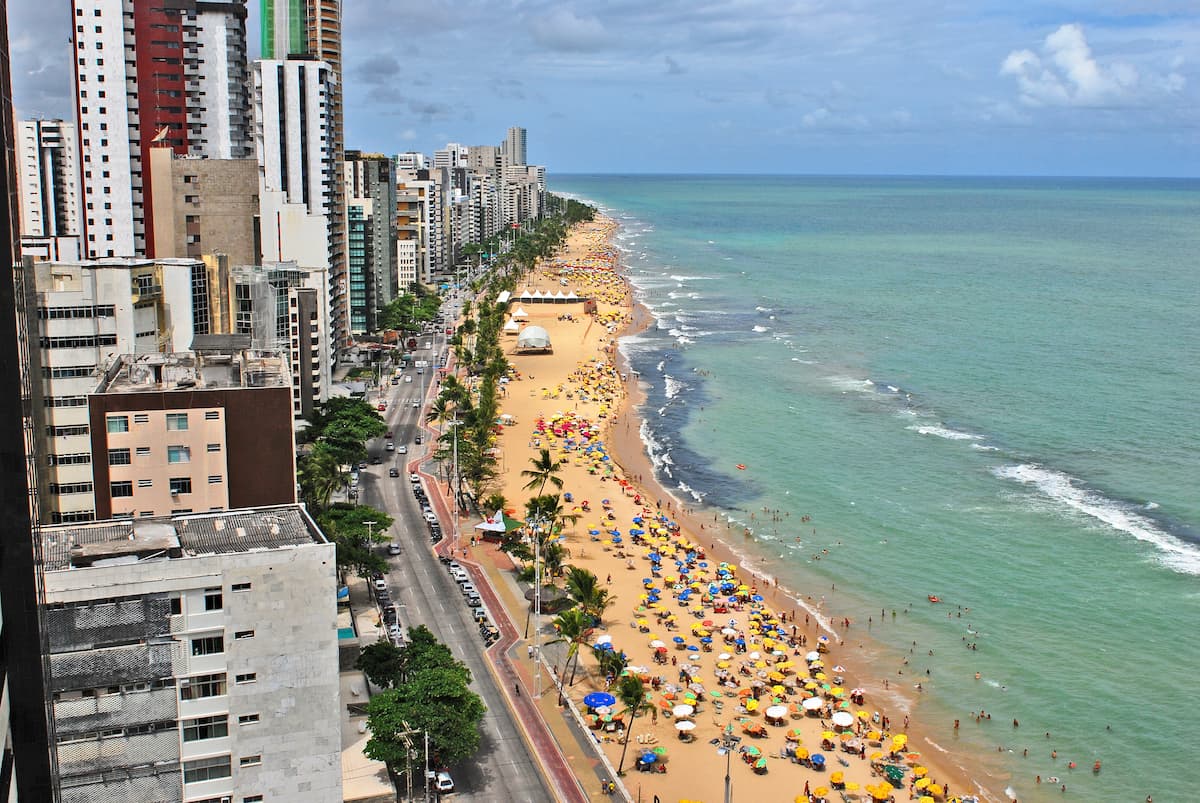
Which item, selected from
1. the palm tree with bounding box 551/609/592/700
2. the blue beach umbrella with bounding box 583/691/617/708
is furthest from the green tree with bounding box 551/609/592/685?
the blue beach umbrella with bounding box 583/691/617/708

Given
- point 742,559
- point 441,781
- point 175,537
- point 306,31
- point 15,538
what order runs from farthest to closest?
point 306,31 < point 742,559 < point 441,781 < point 175,537 < point 15,538

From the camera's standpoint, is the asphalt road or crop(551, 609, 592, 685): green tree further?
crop(551, 609, 592, 685): green tree

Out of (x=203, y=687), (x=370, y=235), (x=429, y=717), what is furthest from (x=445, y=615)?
(x=370, y=235)

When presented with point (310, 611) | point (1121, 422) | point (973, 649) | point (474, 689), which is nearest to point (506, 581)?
point (474, 689)

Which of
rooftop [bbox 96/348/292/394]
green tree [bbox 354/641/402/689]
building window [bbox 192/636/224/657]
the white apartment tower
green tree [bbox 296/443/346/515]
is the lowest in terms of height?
green tree [bbox 354/641/402/689]

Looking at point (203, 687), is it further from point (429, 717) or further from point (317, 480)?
point (317, 480)

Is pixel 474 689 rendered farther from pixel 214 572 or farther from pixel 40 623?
pixel 40 623

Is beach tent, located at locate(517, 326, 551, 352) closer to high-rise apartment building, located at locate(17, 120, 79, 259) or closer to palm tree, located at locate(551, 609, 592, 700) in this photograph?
high-rise apartment building, located at locate(17, 120, 79, 259)
